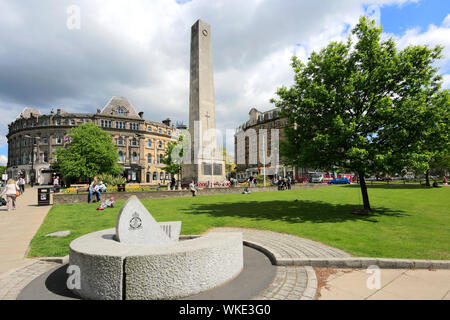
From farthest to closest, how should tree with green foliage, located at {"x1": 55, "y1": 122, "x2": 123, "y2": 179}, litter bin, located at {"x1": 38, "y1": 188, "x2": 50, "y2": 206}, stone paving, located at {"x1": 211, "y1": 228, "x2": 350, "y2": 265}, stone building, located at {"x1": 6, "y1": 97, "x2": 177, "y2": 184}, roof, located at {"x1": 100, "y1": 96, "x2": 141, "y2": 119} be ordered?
roof, located at {"x1": 100, "y1": 96, "x2": 141, "y2": 119}, stone building, located at {"x1": 6, "y1": 97, "x2": 177, "y2": 184}, tree with green foliage, located at {"x1": 55, "y1": 122, "x2": 123, "y2": 179}, litter bin, located at {"x1": 38, "y1": 188, "x2": 50, "y2": 206}, stone paving, located at {"x1": 211, "y1": 228, "x2": 350, "y2": 265}

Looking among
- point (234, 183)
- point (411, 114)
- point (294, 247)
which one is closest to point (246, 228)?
point (294, 247)

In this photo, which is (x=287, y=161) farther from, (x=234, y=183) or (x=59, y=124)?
(x=59, y=124)

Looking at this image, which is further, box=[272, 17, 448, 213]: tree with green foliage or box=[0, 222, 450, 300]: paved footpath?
box=[272, 17, 448, 213]: tree with green foliage

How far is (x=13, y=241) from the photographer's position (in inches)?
287

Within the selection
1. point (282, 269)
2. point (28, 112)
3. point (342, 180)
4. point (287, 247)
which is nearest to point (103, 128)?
point (28, 112)

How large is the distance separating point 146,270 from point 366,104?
40.0 ft

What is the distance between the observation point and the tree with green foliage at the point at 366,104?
964cm

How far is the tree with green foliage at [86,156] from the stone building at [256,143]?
38.0 meters

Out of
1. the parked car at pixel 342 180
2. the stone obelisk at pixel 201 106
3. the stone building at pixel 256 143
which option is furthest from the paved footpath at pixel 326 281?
the stone building at pixel 256 143

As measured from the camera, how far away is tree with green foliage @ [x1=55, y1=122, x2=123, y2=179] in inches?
1458

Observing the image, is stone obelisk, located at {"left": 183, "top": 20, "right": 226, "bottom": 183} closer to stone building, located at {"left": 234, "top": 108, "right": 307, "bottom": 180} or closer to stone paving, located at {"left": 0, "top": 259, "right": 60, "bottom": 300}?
stone paving, located at {"left": 0, "top": 259, "right": 60, "bottom": 300}

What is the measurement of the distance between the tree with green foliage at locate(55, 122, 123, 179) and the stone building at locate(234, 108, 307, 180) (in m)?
38.0

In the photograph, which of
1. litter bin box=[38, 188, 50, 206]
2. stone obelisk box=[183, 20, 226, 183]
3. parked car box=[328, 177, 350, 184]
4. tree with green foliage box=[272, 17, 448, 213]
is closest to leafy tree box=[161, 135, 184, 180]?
stone obelisk box=[183, 20, 226, 183]

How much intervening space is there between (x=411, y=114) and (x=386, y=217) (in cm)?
465
